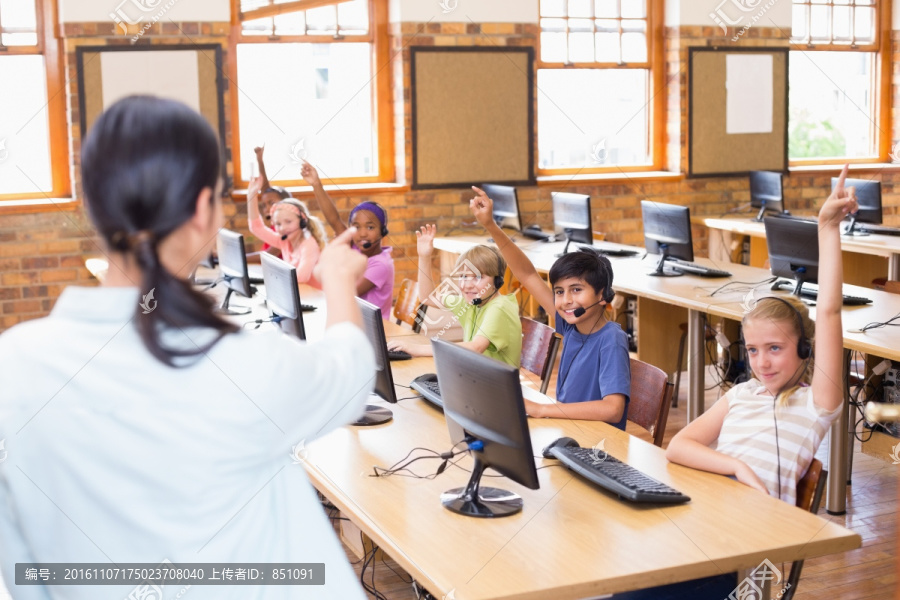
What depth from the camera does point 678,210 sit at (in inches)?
200

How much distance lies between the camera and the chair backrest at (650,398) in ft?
9.29

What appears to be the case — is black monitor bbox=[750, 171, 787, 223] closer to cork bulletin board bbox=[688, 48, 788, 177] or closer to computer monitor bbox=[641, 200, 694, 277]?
cork bulletin board bbox=[688, 48, 788, 177]

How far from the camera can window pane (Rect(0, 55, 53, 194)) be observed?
628 centimetres

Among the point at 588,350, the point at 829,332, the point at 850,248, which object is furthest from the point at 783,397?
the point at 850,248

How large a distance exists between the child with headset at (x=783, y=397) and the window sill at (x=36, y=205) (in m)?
4.94

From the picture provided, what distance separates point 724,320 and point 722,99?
11.2 feet

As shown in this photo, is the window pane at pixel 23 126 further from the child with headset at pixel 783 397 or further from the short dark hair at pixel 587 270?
the child with headset at pixel 783 397

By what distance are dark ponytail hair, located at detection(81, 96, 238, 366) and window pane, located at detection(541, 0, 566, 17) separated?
22.3 ft

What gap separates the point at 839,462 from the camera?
3.65m

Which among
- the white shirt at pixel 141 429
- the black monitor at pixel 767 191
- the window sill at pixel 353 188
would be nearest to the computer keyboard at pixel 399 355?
the white shirt at pixel 141 429

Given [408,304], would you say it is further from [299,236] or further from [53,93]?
[53,93]

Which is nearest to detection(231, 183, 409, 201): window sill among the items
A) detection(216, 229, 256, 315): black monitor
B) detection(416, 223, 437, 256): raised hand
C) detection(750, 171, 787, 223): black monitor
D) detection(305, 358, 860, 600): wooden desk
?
detection(216, 229, 256, 315): black monitor

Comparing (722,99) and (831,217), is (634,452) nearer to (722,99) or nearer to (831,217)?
(831,217)

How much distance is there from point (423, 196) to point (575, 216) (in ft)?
5.07
